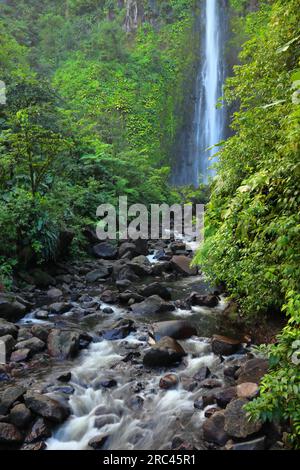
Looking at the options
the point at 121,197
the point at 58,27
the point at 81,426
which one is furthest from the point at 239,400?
the point at 58,27

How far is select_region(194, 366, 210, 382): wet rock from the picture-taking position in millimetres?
5839

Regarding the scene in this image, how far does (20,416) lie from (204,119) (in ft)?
99.1

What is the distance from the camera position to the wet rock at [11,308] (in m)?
7.88

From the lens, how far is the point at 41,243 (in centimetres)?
1043

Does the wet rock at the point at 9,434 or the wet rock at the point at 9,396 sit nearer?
the wet rock at the point at 9,434

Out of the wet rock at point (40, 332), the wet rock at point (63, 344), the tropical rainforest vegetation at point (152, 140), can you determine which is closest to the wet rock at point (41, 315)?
the wet rock at point (40, 332)

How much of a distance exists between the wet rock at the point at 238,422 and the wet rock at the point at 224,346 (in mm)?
1982

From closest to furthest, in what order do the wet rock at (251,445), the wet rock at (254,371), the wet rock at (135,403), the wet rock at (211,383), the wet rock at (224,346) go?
the wet rock at (251,445), the wet rock at (254,371), the wet rock at (135,403), the wet rock at (211,383), the wet rock at (224,346)

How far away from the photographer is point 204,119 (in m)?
32.0

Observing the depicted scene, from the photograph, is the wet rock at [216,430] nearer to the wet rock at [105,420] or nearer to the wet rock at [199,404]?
the wet rock at [199,404]

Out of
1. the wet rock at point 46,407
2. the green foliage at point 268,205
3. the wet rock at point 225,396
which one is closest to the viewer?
the green foliage at point 268,205

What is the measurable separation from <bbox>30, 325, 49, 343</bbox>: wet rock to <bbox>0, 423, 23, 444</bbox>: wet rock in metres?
2.41

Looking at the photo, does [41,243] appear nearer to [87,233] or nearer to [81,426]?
[87,233]

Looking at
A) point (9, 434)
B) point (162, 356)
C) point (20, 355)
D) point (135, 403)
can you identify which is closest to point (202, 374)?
point (162, 356)
